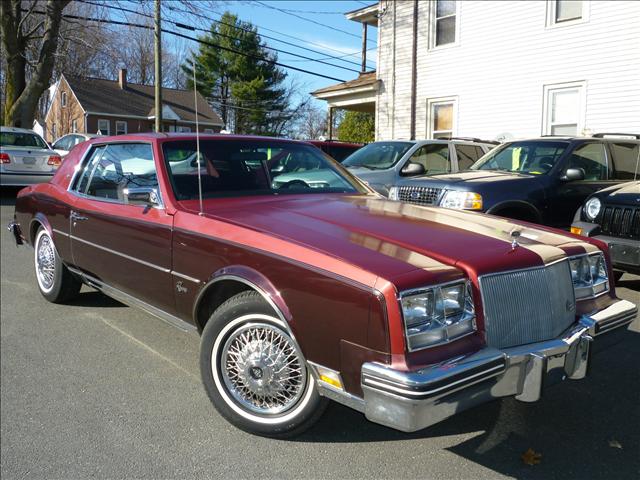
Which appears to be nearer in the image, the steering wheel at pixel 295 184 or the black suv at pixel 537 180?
the steering wheel at pixel 295 184

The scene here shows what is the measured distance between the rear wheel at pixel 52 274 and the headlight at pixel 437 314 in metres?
3.67

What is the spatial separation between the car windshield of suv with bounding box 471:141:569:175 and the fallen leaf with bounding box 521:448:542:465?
16.0 ft

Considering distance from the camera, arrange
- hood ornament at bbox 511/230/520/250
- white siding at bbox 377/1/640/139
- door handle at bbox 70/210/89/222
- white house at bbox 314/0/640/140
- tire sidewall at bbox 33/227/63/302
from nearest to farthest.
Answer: hood ornament at bbox 511/230/520/250, door handle at bbox 70/210/89/222, tire sidewall at bbox 33/227/63/302, white siding at bbox 377/1/640/139, white house at bbox 314/0/640/140

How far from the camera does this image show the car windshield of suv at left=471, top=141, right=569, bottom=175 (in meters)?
7.17

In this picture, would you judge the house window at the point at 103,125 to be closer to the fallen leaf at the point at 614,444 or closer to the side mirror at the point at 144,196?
the side mirror at the point at 144,196

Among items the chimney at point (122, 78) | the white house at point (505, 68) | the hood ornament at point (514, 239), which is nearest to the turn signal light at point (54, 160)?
the white house at point (505, 68)

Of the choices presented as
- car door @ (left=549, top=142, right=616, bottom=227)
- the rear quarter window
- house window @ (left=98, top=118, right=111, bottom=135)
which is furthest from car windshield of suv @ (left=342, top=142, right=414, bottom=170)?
house window @ (left=98, top=118, right=111, bottom=135)

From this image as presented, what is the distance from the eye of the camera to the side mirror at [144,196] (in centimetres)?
368

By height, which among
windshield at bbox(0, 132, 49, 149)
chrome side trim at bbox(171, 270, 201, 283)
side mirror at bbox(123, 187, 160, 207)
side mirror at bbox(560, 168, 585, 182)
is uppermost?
windshield at bbox(0, 132, 49, 149)

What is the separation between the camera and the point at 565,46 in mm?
11945

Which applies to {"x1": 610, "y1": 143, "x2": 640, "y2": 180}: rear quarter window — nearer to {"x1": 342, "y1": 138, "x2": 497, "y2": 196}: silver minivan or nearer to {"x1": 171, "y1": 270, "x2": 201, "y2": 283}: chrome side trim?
{"x1": 342, "y1": 138, "x2": 497, "y2": 196}: silver minivan

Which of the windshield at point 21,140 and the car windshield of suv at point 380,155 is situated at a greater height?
the windshield at point 21,140

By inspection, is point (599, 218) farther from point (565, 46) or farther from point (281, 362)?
point (565, 46)

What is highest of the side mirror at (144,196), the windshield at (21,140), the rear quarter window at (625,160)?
the windshield at (21,140)
